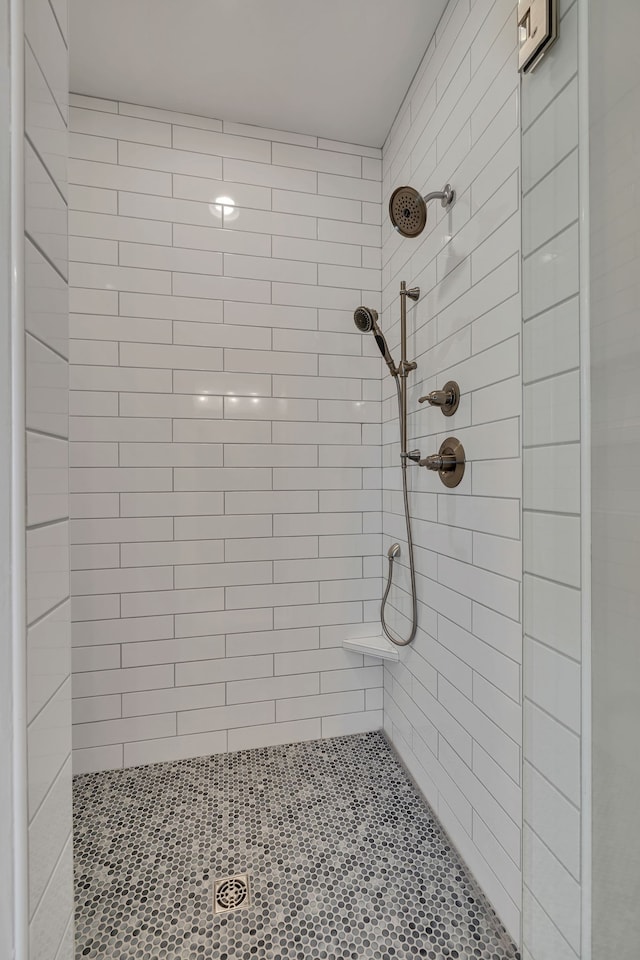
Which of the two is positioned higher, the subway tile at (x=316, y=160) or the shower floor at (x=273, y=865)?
the subway tile at (x=316, y=160)

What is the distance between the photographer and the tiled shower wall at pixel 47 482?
47cm

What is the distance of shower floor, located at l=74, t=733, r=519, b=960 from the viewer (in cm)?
104

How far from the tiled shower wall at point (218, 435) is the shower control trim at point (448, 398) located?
1.96 feet

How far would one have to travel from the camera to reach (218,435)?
173 centimetres

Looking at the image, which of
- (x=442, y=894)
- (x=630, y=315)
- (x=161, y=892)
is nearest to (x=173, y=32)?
(x=630, y=315)

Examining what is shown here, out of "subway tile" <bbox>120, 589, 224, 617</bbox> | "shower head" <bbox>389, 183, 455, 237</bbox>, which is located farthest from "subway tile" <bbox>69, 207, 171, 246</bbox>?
"subway tile" <bbox>120, 589, 224, 617</bbox>

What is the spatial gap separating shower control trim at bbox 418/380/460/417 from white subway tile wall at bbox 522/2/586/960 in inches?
22.3

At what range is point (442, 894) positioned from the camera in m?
1.15

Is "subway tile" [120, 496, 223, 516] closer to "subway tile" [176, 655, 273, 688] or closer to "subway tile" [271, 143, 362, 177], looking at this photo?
"subway tile" [176, 655, 273, 688]

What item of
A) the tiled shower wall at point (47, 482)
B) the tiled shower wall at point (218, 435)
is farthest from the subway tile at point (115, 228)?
the tiled shower wall at point (47, 482)

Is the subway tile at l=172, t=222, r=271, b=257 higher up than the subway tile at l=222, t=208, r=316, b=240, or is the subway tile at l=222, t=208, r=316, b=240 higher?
the subway tile at l=222, t=208, r=316, b=240

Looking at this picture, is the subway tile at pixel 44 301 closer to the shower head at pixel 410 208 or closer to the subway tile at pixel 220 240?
the shower head at pixel 410 208

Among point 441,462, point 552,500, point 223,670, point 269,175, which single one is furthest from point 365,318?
point 223,670

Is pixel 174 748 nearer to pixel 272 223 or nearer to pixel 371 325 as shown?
pixel 371 325
